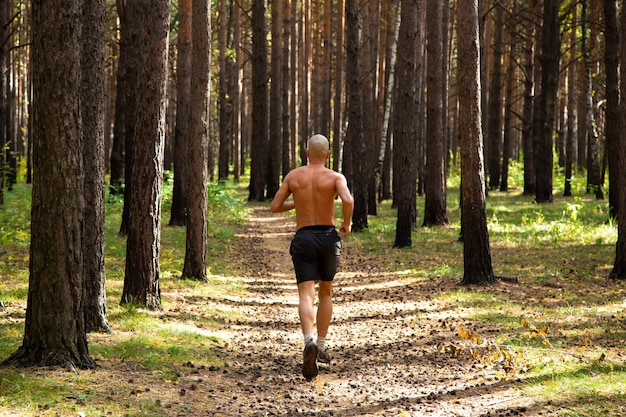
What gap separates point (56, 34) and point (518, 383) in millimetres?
5091

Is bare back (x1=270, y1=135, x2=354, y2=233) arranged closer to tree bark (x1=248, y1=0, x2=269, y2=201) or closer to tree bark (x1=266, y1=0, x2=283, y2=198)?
tree bark (x1=248, y1=0, x2=269, y2=201)

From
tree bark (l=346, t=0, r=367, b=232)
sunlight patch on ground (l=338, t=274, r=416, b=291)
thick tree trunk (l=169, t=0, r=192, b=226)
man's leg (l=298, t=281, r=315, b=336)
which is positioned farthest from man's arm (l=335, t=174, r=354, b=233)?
tree bark (l=346, t=0, r=367, b=232)

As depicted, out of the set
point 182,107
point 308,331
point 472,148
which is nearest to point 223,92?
point 182,107

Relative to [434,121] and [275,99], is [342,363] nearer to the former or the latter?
[434,121]

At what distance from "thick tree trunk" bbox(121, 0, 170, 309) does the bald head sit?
280 centimetres

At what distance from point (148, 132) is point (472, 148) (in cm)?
543

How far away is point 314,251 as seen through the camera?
731 cm

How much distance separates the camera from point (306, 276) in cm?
734

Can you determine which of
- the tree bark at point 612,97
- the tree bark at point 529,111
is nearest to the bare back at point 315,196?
the tree bark at point 612,97

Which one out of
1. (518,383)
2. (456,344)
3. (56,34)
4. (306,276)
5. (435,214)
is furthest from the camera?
(435,214)

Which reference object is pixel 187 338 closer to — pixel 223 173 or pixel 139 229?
pixel 139 229

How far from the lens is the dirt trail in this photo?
20.8 feet

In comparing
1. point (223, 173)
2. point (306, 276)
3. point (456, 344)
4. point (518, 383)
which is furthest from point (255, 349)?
point (223, 173)

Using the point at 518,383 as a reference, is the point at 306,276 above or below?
above
